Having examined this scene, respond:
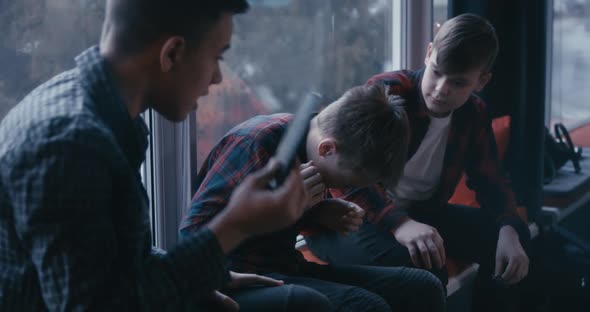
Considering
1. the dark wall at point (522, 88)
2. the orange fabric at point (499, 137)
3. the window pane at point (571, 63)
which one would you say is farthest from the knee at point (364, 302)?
the window pane at point (571, 63)

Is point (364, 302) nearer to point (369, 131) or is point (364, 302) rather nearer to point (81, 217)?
point (369, 131)

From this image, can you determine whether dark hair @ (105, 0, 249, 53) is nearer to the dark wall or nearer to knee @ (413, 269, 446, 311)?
knee @ (413, 269, 446, 311)

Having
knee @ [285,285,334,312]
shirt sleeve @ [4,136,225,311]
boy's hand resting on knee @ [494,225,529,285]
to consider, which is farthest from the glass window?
shirt sleeve @ [4,136,225,311]

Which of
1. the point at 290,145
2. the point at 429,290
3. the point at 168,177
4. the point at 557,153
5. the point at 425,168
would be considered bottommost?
the point at 557,153

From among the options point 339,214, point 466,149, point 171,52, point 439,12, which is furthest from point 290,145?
point 439,12

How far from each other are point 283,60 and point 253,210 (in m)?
1.06

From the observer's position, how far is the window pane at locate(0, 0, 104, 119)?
1.28m

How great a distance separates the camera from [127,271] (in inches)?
31.9

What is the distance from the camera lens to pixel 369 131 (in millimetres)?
1249

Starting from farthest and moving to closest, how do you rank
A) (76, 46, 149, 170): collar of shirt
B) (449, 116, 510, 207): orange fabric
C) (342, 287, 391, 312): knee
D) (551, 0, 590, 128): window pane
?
(551, 0, 590, 128): window pane, (449, 116, 510, 207): orange fabric, (342, 287, 391, 312): knee, (76, 46, 149, 170): collar of shirt

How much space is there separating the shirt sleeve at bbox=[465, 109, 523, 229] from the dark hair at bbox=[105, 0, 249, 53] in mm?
1278

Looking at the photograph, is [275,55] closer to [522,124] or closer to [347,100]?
[347,100]

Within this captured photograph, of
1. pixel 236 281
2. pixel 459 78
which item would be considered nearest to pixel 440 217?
pixel 459 78

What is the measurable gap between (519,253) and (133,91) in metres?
1.34
